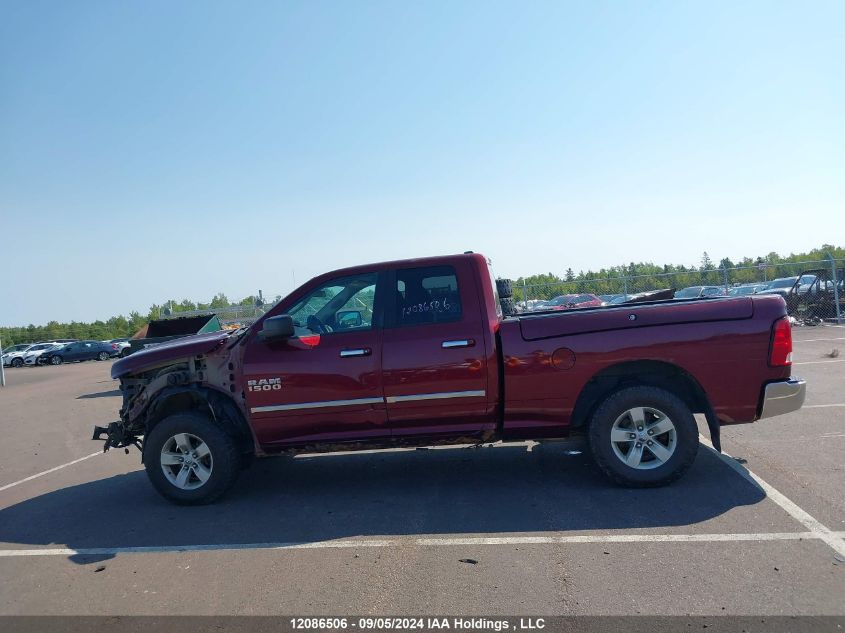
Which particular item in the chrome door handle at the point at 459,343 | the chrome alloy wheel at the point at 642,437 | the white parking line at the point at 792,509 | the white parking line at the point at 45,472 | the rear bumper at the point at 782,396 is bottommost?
the white parking line at the point at 792,509

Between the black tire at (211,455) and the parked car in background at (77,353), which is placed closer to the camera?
the black tire at (211,455)

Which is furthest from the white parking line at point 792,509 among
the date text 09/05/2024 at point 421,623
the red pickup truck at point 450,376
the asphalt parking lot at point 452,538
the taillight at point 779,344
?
the date text 09/05/2024 at point 421,623

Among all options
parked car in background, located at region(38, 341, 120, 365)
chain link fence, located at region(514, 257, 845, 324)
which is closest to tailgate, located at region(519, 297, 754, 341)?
chain link fence, located at region(514, 257, 845, 324)

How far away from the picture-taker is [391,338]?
5559 mm

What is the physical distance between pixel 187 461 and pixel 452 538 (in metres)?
2.62

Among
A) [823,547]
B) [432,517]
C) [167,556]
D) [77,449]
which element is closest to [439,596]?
[432,517]

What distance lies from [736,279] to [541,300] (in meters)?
7.86

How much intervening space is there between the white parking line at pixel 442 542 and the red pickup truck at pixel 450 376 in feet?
3.11

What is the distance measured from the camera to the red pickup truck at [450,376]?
532 centimetres

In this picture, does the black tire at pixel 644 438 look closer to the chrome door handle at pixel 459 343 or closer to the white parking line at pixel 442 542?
the white parking line at pixel 442 542

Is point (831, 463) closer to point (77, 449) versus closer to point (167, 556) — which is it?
point (167, 556)

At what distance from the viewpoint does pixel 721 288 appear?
2250 centimetres

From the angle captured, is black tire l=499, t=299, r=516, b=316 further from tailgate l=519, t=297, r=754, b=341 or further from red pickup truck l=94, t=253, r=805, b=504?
tailgate l=519, t=297, r=754, b=341

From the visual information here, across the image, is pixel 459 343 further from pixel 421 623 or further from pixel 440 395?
pixel 421 623
